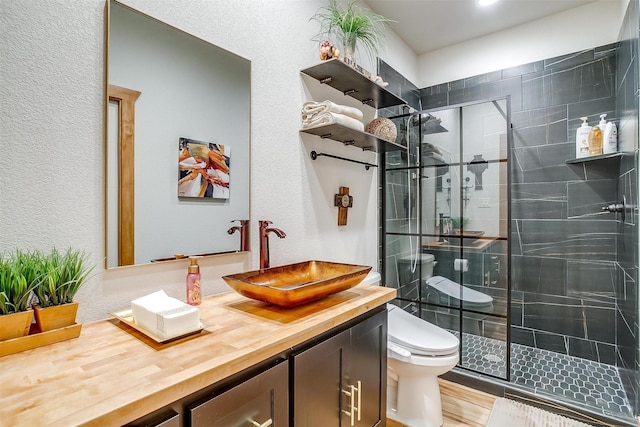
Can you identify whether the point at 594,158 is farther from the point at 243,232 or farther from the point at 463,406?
the point at 243,232

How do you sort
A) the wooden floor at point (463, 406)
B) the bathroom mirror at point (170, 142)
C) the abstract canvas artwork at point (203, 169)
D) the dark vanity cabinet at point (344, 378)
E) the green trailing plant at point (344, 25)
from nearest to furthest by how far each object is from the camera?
the dark vanity cabinet at point (344, 378)
the bathroom mirror at point (170, 142)
the abstract canvas artwork at point (203, 169)
the green trailing plant at point (344, 25)
the wooden floor at point (463, 406)

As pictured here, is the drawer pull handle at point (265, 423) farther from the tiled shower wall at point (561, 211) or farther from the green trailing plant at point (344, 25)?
the tiled shower wall at point (561, 211)

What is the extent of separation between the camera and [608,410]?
6.27 feet

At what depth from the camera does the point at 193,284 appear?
3.97ft

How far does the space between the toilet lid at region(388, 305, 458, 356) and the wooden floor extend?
52 cm

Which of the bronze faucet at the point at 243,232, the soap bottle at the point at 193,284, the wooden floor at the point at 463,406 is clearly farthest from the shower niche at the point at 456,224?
the soap bottle at the point at 193,284

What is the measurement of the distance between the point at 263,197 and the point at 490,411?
195cm

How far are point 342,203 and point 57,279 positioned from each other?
1573 mm

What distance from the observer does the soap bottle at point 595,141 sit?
2.37 m

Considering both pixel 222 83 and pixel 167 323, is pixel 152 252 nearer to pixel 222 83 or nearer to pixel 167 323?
pixel 167 323

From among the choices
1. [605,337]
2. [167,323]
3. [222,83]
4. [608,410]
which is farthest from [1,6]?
[605,337]

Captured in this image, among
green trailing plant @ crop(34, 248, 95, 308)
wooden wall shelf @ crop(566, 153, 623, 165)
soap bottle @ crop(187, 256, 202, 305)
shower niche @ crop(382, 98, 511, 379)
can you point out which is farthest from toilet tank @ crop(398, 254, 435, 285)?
green trailing plant @ crop(34, 248, 95, 308)

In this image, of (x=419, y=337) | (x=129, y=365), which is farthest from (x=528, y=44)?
(x=129, y=365)

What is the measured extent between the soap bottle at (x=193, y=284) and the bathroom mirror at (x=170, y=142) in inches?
4.5
